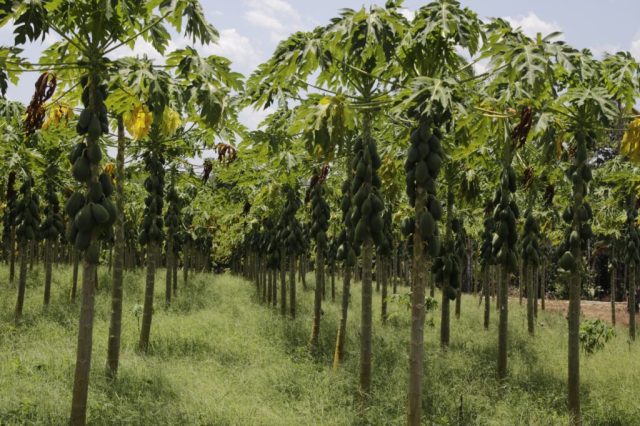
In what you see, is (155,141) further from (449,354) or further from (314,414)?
(449,354)

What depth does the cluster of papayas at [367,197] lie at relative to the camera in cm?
891

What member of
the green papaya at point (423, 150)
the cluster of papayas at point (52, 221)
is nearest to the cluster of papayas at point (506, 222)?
the green papaya at point (423, 150)

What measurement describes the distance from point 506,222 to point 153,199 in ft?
27.9

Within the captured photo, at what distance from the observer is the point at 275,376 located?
11750 millimetres

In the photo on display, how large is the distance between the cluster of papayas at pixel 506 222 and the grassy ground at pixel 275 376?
2833 millimetres

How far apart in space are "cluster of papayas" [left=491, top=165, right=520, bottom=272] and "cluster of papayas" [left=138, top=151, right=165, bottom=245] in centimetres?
796

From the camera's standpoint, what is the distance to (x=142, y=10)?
6.63 meters

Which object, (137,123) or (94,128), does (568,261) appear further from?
(94,128)

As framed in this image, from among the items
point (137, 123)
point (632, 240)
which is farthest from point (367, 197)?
point (632, 240)

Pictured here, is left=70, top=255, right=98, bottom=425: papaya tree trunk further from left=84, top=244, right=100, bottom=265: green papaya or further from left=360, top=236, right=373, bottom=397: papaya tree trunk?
left=360, top=236, right=373, bottom=397: papaya tree trunk

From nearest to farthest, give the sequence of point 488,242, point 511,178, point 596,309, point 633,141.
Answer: point 633,141, point 511,178, point 488,242, point 596,309

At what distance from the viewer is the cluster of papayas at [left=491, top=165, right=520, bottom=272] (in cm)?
1133

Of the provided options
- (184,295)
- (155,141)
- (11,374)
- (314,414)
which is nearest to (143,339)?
(11,374)

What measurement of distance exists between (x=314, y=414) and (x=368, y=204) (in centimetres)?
395
